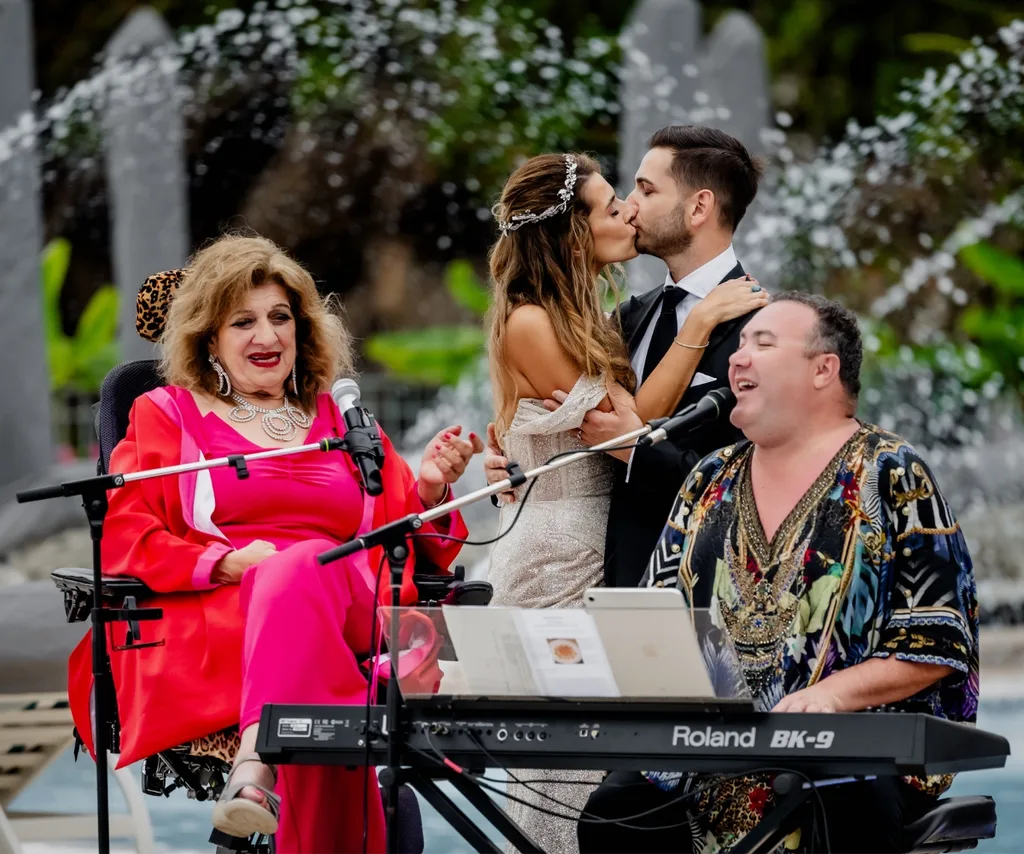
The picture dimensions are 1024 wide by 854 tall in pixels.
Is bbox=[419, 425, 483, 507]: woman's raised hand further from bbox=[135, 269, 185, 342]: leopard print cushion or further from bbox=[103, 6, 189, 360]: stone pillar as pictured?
bbox=[103, 6, 189, 360]: stone pillar

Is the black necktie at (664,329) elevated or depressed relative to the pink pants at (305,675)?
elevated

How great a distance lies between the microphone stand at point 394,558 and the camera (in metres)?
2.85

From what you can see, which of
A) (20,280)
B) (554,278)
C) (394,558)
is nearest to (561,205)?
(554,278)

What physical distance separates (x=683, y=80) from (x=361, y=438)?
278 inches

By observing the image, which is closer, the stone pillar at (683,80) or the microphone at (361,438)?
the microphone at (361,438)

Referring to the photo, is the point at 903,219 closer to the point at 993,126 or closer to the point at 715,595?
the point at 993,126

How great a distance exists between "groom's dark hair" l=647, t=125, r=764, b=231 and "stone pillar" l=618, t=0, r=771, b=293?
5.87 metres

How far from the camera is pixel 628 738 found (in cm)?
279

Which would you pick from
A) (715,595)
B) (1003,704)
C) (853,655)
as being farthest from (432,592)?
(1003,704)

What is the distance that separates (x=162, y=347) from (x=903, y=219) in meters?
9.47

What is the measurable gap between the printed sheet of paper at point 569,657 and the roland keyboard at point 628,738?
3cm

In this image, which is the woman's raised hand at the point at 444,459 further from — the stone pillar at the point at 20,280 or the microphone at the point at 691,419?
the stone pillar at the point at 20,280

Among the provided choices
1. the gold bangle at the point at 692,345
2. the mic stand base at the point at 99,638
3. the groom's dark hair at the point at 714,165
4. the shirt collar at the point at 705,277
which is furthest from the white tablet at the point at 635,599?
the groom's dark hair at the point at 714,165

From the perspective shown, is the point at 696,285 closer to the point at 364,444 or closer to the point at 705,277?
the point at 705,277
